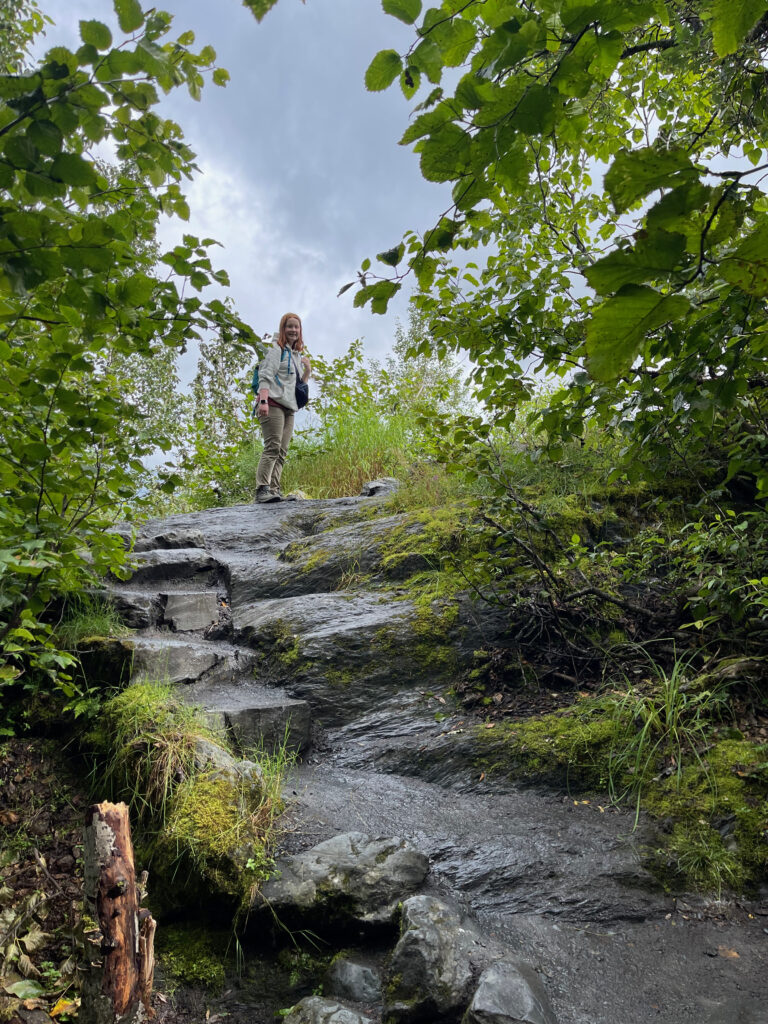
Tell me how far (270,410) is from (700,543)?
634 cm

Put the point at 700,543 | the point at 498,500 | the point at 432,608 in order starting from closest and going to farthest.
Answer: the point at 700,543, the point at 498,500, the point at 432,608

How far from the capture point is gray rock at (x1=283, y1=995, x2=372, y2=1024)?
2.09m

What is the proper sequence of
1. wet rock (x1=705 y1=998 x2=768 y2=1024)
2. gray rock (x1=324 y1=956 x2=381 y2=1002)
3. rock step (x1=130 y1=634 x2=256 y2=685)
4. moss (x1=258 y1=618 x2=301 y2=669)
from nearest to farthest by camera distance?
1. wet rock (x1=705 y1=998 x2=768 y2=1024)
2. gray rock (x1=324 y1=956 x2=381 y2=1002)
3. rock step (x1=130 y1=634 x2=256 y2=685)
4. moss (x1=258 y1=618 x2=301 y2=669)

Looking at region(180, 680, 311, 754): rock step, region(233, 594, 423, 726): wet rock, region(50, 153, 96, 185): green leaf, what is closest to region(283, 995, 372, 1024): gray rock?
region(180, 680, 311, 754): rock step

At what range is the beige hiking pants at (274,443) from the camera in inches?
331

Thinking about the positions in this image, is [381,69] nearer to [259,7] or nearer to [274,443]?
[259,7]

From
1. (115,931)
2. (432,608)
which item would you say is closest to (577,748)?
(432,608)

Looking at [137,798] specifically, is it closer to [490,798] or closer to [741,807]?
[490,798]

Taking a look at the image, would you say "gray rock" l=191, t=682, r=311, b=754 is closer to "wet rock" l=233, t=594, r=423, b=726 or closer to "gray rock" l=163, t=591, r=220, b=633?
"wet rock" l=233, t=594, r=423, b=726

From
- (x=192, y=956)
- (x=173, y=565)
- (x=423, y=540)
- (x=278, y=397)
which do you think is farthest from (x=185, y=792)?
(x=278, y=397)

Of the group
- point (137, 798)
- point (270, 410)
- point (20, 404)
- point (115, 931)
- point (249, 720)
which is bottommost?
point (115, 931)

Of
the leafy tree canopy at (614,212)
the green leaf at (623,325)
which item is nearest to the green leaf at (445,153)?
the leafy tree canopy at (614,212)

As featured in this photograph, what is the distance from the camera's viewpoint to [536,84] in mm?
967

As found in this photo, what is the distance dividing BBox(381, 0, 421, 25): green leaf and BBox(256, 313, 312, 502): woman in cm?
725
